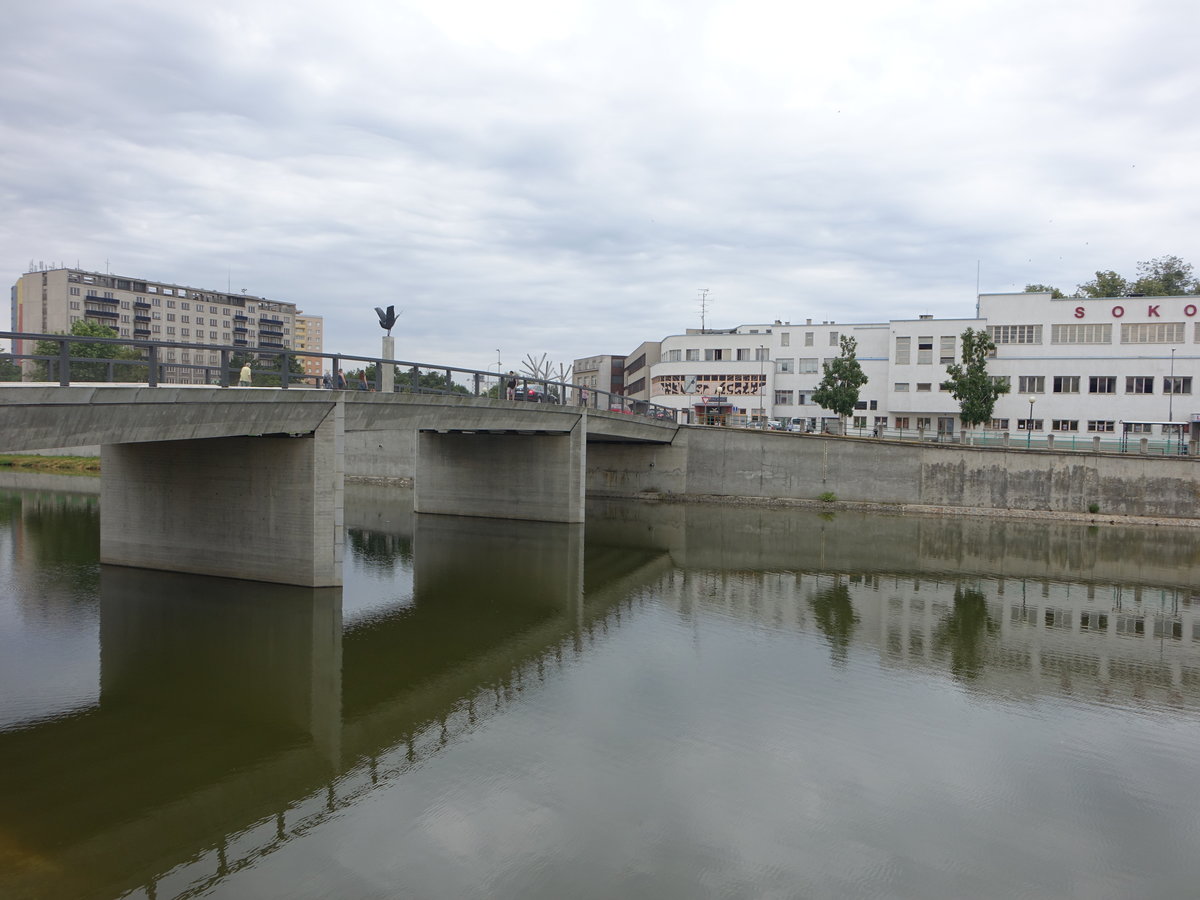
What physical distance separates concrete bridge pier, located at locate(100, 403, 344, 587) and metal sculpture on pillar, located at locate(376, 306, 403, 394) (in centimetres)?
368

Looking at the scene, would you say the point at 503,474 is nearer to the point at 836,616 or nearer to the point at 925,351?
the point at 836,616

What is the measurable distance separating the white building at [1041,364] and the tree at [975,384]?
404 cm

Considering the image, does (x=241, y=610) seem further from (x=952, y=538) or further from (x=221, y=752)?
(x=952, y=538)

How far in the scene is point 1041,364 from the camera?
205 ft

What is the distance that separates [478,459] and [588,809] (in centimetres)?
3397

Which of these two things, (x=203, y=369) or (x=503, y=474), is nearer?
(x=203, y=369)

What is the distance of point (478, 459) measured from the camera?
1783 inches

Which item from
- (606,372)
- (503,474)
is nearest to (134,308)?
(606,372)

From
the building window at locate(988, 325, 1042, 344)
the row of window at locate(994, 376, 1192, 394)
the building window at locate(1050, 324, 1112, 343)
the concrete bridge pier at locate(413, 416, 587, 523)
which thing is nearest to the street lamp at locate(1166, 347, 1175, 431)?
the row of window at locate(994, 376, 1192, 394)

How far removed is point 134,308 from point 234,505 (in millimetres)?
131743

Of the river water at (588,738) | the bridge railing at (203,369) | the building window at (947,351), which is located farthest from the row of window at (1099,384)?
the bridge railing at (203,369)

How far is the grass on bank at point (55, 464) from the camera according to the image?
2675 inches

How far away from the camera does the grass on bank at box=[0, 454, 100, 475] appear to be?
67.9m

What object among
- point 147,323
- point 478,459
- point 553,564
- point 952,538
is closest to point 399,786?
point 553,564
